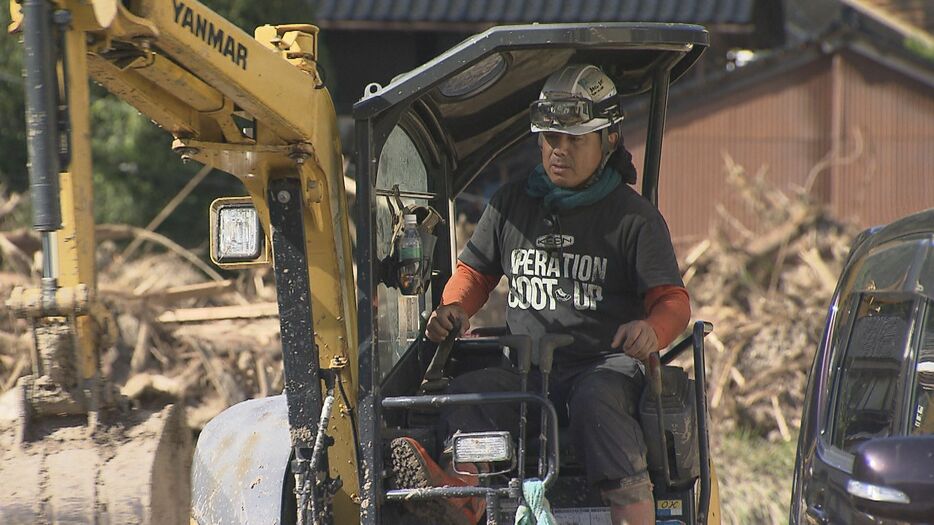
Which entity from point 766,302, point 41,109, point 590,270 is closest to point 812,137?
point 766,302

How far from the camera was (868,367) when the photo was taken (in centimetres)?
439

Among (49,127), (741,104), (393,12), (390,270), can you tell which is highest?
(393,12)

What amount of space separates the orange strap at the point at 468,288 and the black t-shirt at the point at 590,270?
0.23 metres

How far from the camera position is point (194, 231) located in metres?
13.1

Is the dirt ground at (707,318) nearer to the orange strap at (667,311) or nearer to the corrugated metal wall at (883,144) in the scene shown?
the orange strap at (667,311)

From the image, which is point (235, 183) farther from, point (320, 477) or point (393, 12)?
point (320, 477)

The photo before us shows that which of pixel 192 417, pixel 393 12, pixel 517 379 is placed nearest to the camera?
pixel 517 379

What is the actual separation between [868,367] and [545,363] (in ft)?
3.49

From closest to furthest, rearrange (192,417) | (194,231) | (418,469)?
(418,469), (192,417), (194,231)

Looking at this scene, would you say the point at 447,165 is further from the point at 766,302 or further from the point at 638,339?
the point at 766,302

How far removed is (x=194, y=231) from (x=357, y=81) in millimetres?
4234

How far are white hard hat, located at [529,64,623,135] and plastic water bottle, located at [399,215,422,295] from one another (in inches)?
24.6

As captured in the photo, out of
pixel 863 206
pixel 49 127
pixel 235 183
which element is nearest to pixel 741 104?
pixel 863 206

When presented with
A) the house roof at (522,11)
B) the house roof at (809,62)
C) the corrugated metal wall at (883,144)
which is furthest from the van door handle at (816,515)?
the corrugated metal wall at (883,144)
